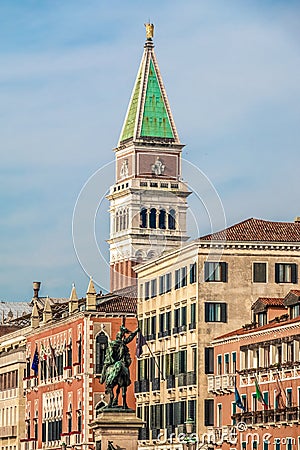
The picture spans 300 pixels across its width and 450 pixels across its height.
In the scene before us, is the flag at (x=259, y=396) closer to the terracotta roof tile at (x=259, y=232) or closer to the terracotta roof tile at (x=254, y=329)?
the terracotta roof tile at (x=254, y=329)

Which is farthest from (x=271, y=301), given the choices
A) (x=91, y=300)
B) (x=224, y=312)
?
(x=91, y=300)

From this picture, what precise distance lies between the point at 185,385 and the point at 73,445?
21.9m

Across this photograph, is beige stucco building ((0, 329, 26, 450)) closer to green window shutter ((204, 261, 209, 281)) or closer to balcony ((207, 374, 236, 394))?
green window shutter ((204, 261, 209, 281))

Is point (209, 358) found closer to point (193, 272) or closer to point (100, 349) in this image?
point (193, 272)

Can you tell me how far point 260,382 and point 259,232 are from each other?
60.3 ft

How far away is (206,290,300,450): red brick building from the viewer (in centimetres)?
10738

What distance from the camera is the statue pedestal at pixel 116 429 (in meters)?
99.1

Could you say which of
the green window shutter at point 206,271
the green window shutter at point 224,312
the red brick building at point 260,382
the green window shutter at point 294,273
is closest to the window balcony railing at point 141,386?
the red brick building at point 260,382

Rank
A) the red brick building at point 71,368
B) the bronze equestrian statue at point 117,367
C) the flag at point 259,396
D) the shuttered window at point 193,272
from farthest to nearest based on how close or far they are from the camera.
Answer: the red brick building at point 71,368, the shuttered window at point 193,272, the flag at point 259,396, the bronze equestrian statue at point 117,367

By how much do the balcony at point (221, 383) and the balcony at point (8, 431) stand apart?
48.6 meters

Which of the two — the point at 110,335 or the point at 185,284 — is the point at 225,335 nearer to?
the point at 185,284

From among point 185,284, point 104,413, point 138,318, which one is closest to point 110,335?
point 138,318

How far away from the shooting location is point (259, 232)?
127750 mm

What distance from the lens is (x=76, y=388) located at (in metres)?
146
